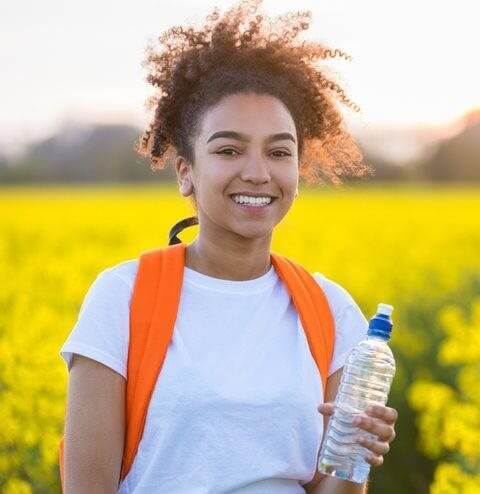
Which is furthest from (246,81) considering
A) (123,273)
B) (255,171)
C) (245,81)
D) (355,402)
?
(355,402)

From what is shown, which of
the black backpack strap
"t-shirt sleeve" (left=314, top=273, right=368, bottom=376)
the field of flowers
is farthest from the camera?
the field of flowers

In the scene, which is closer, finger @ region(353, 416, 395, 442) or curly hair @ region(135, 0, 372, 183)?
finger @ region(353, 416, 395, 442)

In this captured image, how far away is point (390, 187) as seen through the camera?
103 feet

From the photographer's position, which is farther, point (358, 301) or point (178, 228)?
point (358, 301)

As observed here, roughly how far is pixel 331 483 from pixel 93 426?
497 mm

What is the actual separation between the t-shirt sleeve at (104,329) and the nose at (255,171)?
1.08 feet

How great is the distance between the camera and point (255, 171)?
7.85 ft

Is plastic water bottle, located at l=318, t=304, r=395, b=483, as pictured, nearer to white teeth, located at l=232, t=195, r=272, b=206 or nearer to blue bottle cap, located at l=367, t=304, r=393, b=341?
blue bottle cap, located at l=367, t=304, r=393, b=341

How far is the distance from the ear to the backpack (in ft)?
0.43

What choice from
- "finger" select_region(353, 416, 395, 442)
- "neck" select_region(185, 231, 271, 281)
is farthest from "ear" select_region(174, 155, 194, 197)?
"finger" select_region(353, 416, 395, 442)

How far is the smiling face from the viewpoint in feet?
7.90

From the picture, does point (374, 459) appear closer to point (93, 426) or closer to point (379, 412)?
point (379, 412)

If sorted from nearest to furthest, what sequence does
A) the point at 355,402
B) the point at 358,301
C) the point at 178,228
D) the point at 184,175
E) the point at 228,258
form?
1. the point at 355,402
2. the point at 228,258
3. the point at 184,175
4. the point at 178,228
5. the point at 358,301

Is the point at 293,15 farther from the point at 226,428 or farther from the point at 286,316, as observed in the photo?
the point at 226,428
